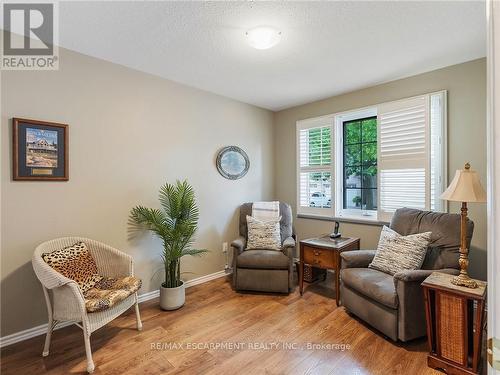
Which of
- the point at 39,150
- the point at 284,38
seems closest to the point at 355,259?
the point at 284,38

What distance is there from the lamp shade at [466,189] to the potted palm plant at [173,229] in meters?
2.32

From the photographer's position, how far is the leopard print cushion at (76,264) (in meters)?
2.03

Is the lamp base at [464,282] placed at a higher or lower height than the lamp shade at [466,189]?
lower

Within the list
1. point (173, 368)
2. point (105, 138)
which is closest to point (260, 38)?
point (105, 138)

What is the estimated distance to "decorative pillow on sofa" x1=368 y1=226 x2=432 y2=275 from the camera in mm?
2270

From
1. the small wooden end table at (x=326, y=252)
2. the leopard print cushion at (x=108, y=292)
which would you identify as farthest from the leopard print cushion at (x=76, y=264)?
the small wooden end table at (x=326, y=252)

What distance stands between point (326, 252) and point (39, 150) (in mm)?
2885

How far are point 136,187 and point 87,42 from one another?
4.57ft

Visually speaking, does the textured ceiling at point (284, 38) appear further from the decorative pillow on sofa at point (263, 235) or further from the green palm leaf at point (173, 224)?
the decorative pillow on sofa at point (263, 235)

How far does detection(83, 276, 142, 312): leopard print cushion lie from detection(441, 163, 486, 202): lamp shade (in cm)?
257

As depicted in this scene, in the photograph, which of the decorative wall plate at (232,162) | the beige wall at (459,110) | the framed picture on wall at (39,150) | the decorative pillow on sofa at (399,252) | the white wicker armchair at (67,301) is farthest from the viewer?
the decorative wall plate at (232,162)

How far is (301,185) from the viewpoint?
13.1 feet

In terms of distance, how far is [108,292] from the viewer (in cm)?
202

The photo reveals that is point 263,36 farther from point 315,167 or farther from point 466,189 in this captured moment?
point 315,167
